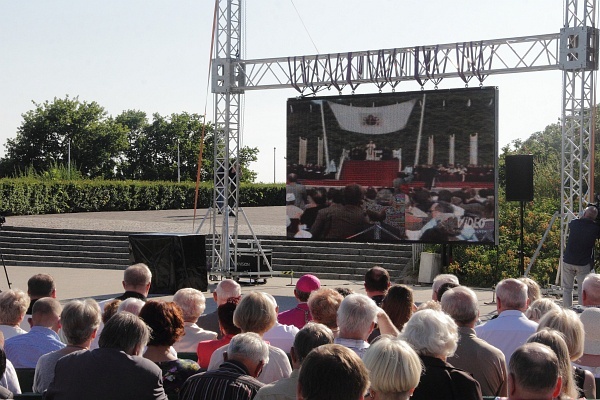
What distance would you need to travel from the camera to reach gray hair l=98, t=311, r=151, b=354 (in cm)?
419

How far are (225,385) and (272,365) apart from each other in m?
0.81

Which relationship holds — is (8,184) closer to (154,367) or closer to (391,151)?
(391,151)

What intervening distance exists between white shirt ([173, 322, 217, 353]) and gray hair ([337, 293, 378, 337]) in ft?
5.94

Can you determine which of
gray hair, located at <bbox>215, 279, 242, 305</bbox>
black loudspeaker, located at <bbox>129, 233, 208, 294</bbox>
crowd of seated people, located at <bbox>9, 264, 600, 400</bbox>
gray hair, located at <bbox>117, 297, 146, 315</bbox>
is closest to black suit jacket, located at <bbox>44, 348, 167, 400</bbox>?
crowd of seated people, located at <bbox>9, 264, 600, 400</bbox>

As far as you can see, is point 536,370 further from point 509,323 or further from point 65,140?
point 65,140

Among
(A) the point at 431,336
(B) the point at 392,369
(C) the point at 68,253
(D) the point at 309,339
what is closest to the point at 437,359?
(A) the point at 431,336

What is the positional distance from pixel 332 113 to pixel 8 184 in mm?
22061

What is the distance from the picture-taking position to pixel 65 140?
7588 centimetres

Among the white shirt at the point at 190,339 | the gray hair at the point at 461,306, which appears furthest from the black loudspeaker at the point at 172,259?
the gray hair at the point at 461,306

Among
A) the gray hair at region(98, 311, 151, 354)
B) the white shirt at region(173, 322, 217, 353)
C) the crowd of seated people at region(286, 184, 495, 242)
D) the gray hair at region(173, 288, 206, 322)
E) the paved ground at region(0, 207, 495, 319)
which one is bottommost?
the paved ground at region(0, 207, 495, 319)

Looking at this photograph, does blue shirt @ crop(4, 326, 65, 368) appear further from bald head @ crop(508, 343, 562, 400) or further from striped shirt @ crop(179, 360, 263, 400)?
bald head @ crop(508, 343, 562, 400)

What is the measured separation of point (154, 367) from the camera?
418 centimetres

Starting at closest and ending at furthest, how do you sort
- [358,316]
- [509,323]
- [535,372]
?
1. [535,372]
2. [358,316]
3. [509,323]

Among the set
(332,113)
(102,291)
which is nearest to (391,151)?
(332,113)
